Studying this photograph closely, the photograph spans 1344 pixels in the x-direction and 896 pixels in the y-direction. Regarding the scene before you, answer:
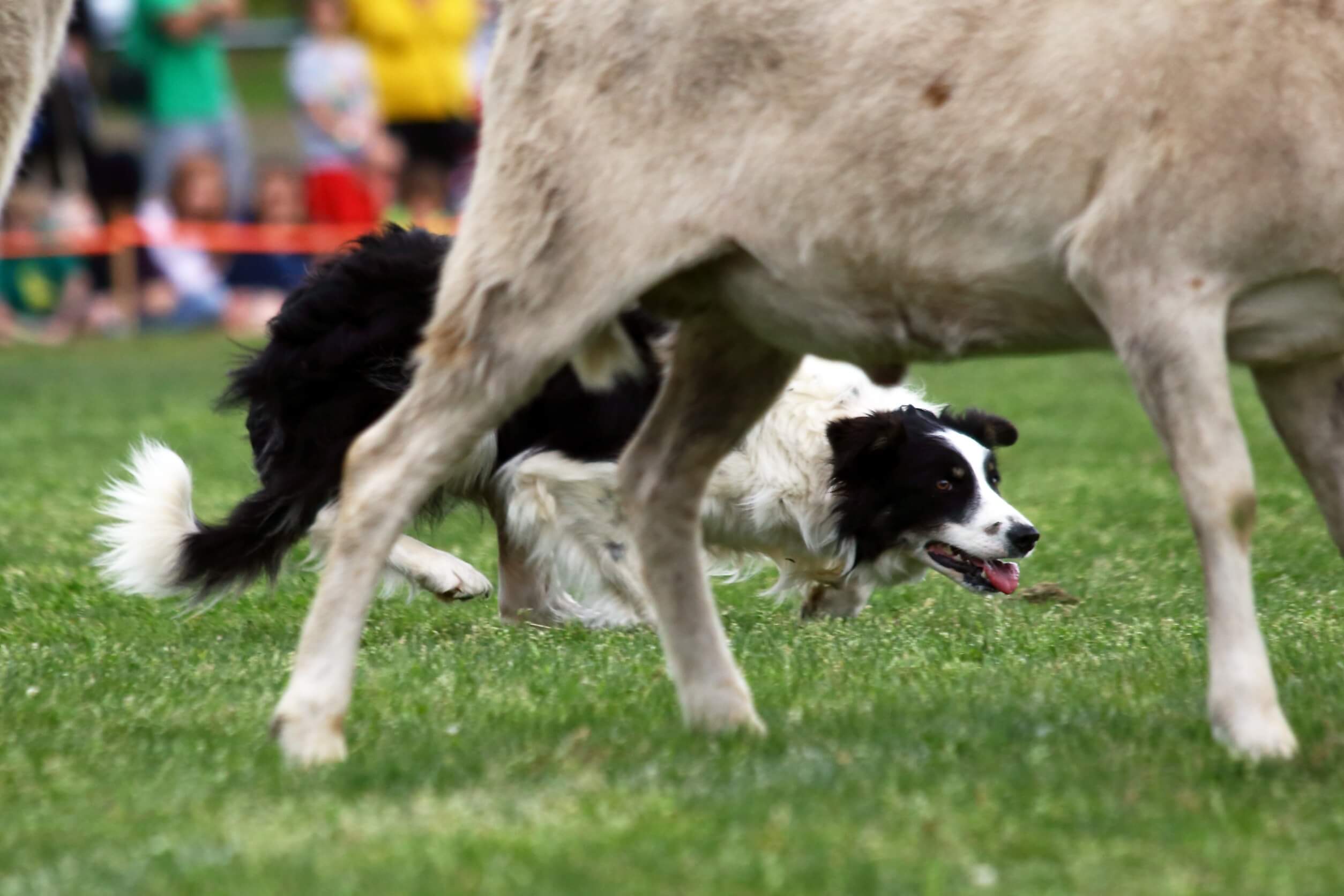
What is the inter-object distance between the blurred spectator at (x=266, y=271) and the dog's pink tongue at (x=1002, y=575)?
13470 millimetres

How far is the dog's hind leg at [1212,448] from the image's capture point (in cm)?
376

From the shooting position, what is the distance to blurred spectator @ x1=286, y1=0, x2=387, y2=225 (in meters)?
18.9

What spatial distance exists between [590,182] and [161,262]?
16383 millimetres

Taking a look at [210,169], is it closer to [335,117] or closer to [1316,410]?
[335,117]

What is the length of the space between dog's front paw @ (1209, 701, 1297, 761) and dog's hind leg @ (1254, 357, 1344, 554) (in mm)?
604

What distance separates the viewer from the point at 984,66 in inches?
155

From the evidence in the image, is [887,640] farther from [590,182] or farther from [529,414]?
[590,182]

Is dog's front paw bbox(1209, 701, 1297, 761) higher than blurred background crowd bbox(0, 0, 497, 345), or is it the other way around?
dog's front paw bbox(1209, 701, 1297, 761)

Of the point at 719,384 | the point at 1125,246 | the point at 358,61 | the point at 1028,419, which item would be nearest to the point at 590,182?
the point at 719,384

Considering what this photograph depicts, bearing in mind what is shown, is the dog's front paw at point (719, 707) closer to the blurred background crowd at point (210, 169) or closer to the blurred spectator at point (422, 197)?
the blurred background crowd at point (210, 169)

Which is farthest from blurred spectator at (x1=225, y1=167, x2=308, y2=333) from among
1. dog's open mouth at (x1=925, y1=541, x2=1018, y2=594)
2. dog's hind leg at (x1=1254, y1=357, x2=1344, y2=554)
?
dog's hind leg at (x1=1254, y1=357, x2=1344, y2=554)

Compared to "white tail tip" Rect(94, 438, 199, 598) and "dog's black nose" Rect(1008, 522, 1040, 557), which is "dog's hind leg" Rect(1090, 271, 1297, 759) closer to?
"dog's black nose" Rect(1008, 522, 1040, 557)

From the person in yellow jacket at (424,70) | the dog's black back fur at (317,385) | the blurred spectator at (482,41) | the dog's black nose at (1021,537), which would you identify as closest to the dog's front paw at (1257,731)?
the dog's black back fur at (317,385)

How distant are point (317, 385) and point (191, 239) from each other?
1341 cm
